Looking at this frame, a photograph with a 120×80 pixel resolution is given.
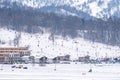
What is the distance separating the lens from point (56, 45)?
516ft

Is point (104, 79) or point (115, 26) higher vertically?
point (115, 26)

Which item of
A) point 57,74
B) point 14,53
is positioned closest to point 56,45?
point 14,53

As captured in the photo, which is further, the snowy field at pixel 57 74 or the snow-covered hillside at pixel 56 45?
the snow-covered hillside at pixel 56 45

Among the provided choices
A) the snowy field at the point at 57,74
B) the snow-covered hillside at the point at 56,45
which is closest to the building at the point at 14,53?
the snow-covered hillside at the point at 56,45

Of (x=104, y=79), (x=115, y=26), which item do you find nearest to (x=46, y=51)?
(x=115, y=26)

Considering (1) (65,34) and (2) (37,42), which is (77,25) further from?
(2) (37,42)

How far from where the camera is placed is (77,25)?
640 feet

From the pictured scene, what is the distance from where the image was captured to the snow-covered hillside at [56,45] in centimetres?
15088

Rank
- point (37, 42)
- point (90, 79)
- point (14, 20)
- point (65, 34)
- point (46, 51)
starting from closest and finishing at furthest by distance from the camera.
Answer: point (90, 79), point (46, 51), point (37, 42), point (65, 34), point (14, 20)

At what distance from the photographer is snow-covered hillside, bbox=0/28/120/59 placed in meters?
151

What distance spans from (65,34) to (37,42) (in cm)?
1836

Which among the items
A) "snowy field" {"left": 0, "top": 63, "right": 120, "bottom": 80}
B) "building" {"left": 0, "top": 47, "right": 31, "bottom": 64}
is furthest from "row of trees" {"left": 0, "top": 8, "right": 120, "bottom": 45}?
"snowy field" {"left": 0, "top": 63, "right": 120, "bottom": 80}

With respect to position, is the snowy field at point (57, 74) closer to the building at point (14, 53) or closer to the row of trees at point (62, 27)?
the building at point (14, 53)

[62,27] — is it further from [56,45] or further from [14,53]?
[14,53]
